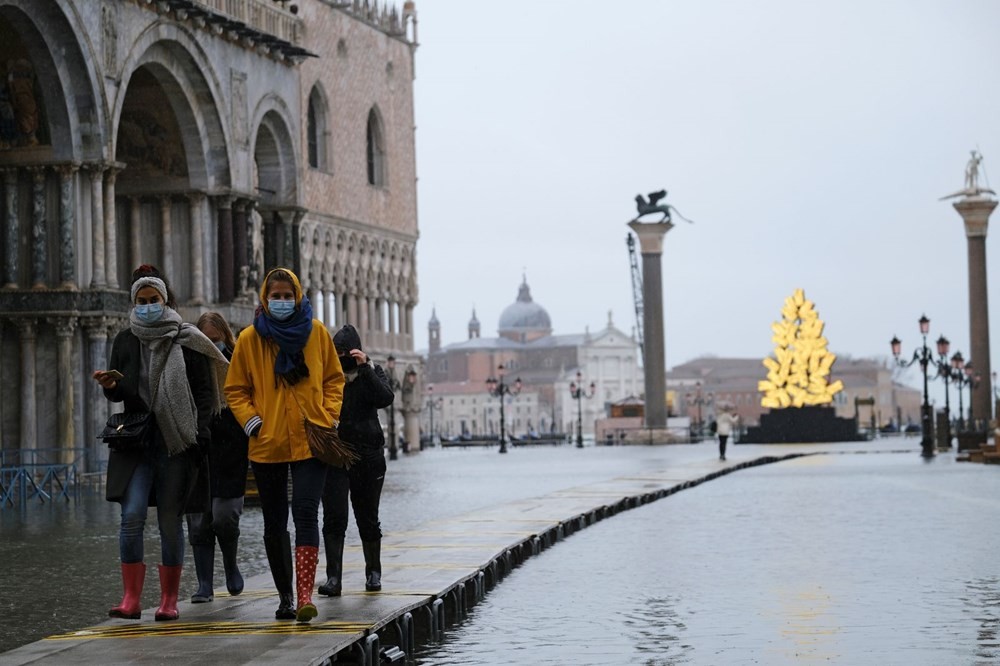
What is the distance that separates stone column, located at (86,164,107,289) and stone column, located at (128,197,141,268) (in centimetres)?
418

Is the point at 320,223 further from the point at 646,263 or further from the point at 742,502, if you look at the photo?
the point at 742,502

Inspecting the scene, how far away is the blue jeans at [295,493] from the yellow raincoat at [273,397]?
8 cm

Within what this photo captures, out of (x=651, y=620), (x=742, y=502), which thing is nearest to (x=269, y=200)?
(x=742, y=502)

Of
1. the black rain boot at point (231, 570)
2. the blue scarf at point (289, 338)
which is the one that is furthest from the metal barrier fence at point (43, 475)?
the blue scarf at point (289, 338)

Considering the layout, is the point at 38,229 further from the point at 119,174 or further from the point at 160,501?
the point at 160,501

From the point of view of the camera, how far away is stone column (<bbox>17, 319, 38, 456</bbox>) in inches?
1108

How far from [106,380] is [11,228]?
19329mm

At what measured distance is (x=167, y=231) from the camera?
33.3 metres

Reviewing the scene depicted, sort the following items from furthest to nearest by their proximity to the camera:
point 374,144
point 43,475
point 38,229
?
point 374,144 → point 38,229 → point 43,475

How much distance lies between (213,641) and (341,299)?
62730 millimetres

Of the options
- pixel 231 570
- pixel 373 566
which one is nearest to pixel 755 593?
pixel 373 566

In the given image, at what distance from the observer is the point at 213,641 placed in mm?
8750

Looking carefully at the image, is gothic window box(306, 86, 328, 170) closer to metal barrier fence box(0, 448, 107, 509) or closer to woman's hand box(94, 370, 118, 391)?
metal barrier fence box(0, 448, 107, 509)

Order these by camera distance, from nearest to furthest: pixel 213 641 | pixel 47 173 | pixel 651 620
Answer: pixel 213 641, pixel 651 620, pixel 47 173
